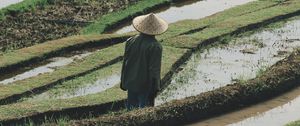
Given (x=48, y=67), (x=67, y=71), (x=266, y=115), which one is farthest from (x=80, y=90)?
(x=266, y=115)

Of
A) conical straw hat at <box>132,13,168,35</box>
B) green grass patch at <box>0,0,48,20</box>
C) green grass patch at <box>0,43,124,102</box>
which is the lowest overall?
green grass patch at <box>0,43,124,102</box>

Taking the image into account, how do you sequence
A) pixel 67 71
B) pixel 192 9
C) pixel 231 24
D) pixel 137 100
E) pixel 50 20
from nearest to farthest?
pixel 137 100 → pixel 67 71 → pixel 231 24 → pixel 50 20 → pixel 192 9

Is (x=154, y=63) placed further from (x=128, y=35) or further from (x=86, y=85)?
(x=128, y=35)

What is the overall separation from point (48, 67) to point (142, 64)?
10.9 ft

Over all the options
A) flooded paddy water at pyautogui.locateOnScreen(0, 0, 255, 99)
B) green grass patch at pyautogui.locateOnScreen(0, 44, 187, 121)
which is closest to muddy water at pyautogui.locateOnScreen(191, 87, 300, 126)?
green grass patch at pyautogui.locateOnScreen(0, 44, 187, 121)

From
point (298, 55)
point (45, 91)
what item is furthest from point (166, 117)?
point (298, 55)

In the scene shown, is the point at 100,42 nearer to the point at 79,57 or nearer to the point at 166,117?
the point at 79,57

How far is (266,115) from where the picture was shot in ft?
26.6

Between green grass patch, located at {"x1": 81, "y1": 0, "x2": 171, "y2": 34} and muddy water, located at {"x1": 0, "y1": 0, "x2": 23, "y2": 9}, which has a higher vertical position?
muddy water, located at {"x1": 0, "y1": 0, "x2": 23, "y2": 9}

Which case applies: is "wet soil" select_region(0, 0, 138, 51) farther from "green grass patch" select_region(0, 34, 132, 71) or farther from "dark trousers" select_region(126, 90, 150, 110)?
"dark trousers" select_region(126, 90, 150, 110)

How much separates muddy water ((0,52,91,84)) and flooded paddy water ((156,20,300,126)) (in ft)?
6.24

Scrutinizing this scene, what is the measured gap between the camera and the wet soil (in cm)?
1205

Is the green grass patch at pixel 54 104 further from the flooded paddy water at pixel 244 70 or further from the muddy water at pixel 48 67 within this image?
the muddy water at pixel 48 67

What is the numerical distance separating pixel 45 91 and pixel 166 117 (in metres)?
2.41
